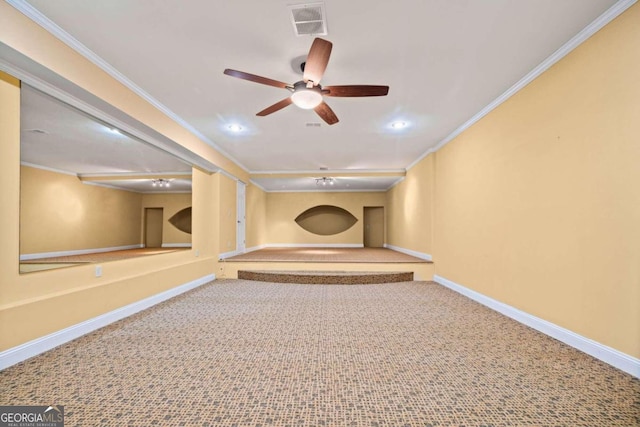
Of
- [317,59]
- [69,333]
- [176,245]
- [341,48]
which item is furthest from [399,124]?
[69,333]

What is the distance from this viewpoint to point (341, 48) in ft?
7.96

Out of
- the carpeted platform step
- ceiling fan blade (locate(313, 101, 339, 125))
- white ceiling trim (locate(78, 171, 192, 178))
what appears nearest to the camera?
ceiling fan blade (locate(313, 101, 339, 125))

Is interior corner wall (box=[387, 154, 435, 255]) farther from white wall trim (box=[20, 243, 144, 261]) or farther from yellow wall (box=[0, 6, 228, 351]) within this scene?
white wall trim (box=[20, 243, 144, 261])

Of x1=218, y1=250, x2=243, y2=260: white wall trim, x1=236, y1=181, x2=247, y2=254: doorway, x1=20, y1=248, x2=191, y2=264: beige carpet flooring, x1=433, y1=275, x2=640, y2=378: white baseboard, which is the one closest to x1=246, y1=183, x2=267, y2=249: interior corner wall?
x1=236, y1=181, x2=247, y2=254: doorway

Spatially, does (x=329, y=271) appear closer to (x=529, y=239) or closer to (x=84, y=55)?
(x=529, y=239)

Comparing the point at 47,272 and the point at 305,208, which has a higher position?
the point at 305,208

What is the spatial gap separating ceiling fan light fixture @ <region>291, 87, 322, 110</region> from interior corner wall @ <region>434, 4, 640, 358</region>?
2303mm

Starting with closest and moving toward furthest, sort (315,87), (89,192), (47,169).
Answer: (315,87), (47,169), (89,192)

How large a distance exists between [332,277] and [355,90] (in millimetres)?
3471

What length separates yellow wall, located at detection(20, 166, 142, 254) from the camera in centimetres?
239

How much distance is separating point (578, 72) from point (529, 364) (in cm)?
252


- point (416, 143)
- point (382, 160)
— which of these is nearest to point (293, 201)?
point (382, 160)

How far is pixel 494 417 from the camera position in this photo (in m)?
1.49

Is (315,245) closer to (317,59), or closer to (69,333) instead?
(69,333)
